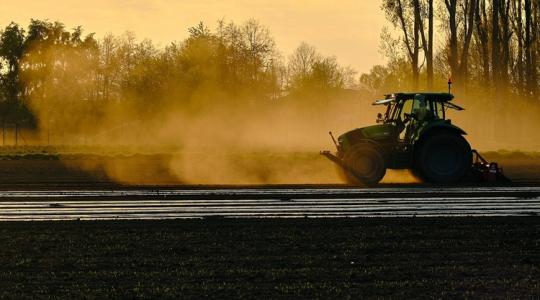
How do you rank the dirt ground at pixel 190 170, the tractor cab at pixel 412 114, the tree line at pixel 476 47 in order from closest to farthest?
the tractor cab at pixel 412 114 → the dirt ground at pixel 190 170 → the tree line at pixel 476 47

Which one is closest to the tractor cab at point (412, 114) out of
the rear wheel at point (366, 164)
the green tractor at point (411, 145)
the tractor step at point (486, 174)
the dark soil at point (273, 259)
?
the green tractor at point (411, 145)

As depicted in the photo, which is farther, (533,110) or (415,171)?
(533,110)

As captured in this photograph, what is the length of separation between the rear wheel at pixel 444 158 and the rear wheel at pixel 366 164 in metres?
0.95

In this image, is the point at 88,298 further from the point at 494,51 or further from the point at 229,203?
the point at 494,51

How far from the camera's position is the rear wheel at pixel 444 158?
62.0 ft

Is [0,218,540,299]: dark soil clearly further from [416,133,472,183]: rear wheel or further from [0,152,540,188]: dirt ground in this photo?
[0,152,540,188]: dirt ground

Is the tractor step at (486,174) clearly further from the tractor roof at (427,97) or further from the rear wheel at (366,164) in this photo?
the rear wheel at (366,164)

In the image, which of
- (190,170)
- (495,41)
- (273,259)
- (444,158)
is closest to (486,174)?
(444,158)

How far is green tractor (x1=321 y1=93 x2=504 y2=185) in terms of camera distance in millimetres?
18812

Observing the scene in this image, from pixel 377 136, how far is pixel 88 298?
12.0 metres

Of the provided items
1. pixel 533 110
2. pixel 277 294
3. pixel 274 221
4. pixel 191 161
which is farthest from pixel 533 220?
pixel 533 110

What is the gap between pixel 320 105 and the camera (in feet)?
203

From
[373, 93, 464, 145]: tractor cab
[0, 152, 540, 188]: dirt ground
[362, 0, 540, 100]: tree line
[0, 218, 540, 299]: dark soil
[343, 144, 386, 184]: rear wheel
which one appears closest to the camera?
[0, 218, 540, 299]: dark soil

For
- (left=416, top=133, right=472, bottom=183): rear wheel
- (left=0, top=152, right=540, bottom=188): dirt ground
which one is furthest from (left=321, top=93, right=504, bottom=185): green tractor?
(left=0, top=152, right=540, bottom=188): dirt ground
